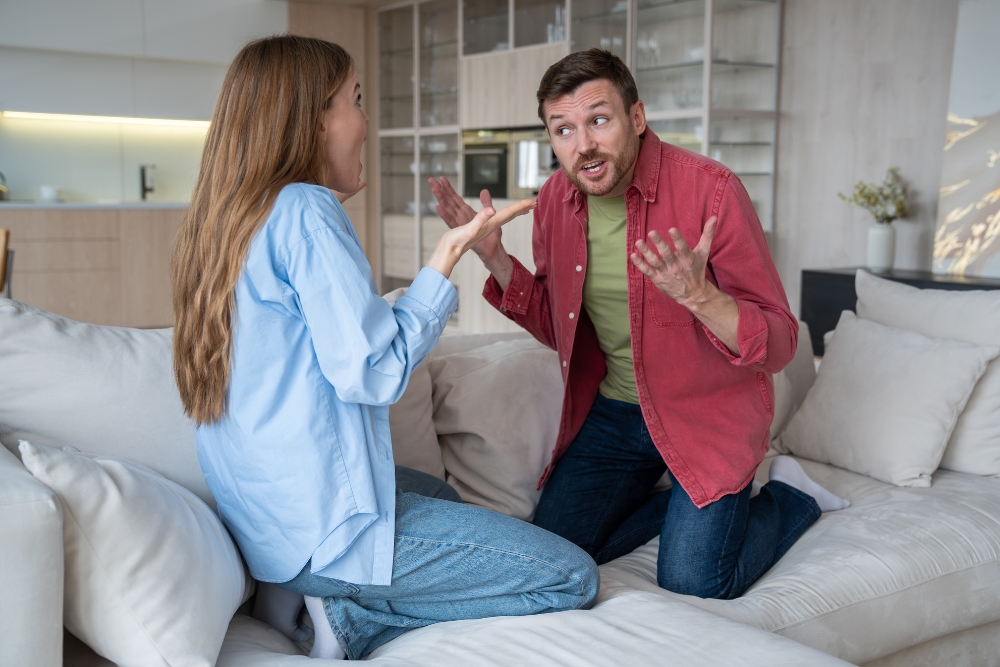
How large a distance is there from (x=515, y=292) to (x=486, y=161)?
458cm

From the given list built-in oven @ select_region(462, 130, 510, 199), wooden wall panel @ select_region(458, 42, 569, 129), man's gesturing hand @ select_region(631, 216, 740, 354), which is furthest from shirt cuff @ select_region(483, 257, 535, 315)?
built-in oven @ select_region(462, 130, 510, 199)

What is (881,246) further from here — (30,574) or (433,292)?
(30,574)

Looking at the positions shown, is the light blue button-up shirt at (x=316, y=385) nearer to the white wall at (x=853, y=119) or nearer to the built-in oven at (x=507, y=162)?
the white wall at (x=853, y=119)

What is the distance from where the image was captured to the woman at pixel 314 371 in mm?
1305

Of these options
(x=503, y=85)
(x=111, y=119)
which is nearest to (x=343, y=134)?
(x=503, y=85)

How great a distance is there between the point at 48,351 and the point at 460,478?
0.93 meters

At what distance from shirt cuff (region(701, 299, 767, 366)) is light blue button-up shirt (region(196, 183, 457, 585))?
0.59 meters

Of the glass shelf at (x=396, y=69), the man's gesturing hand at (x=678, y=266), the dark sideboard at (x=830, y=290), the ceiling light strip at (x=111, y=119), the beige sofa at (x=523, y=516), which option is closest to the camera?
the beige sofa at (x=523, y=516)

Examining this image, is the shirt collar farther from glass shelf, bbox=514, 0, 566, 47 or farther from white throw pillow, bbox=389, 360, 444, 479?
glass shelf, bbox=514, 0, 566, 47

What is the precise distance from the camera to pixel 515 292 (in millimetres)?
2111

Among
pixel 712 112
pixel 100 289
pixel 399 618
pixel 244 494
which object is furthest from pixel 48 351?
pixel 100 289

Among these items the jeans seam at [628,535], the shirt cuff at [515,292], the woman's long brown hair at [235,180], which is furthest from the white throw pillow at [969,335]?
the woman's long brown hair at [235,180]

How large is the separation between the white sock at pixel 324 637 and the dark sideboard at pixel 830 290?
12.0ft

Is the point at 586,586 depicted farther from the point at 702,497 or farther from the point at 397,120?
the point at 397,120
